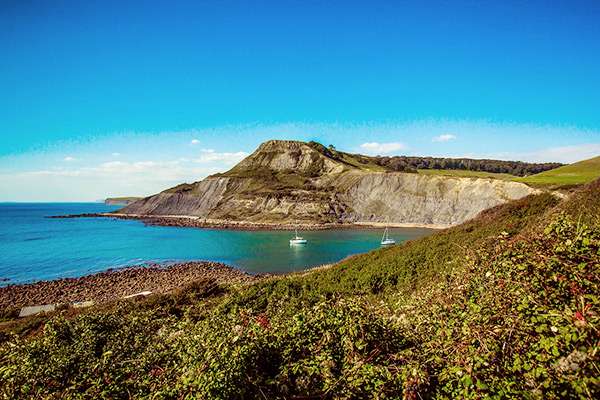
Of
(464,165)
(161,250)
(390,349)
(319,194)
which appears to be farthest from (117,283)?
(464,165)

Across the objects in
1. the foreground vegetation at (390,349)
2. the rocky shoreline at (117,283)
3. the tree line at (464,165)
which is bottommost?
the rocky shoreline at (117,283)

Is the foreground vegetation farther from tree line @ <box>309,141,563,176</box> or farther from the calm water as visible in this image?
tree line @ <box>309,141,563,176</box>

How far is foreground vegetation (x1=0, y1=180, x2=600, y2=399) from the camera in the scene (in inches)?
126

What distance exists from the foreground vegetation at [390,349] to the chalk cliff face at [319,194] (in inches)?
3331

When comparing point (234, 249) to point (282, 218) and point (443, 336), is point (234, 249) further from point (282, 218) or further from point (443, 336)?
point (443, 336)

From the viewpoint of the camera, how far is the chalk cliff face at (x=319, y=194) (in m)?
88.8

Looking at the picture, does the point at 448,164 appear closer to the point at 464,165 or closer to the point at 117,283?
the point at 464,165

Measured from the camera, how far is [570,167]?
84562 millimetres

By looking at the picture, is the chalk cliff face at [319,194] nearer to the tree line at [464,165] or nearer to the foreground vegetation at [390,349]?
the tree line at [464,165]

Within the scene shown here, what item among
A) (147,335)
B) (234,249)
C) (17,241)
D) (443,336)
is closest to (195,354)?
(147,335)

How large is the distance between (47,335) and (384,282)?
49.1ft

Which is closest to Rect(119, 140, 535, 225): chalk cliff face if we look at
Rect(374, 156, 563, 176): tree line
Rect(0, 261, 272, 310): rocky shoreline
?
Rect(374, 156, 563, 176): tree line

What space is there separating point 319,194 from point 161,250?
64.3 m

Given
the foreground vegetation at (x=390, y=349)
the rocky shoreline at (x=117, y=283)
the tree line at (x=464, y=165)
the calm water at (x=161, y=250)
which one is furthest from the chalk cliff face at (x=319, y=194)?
the foreground vegetation at (x=390, y=349)
